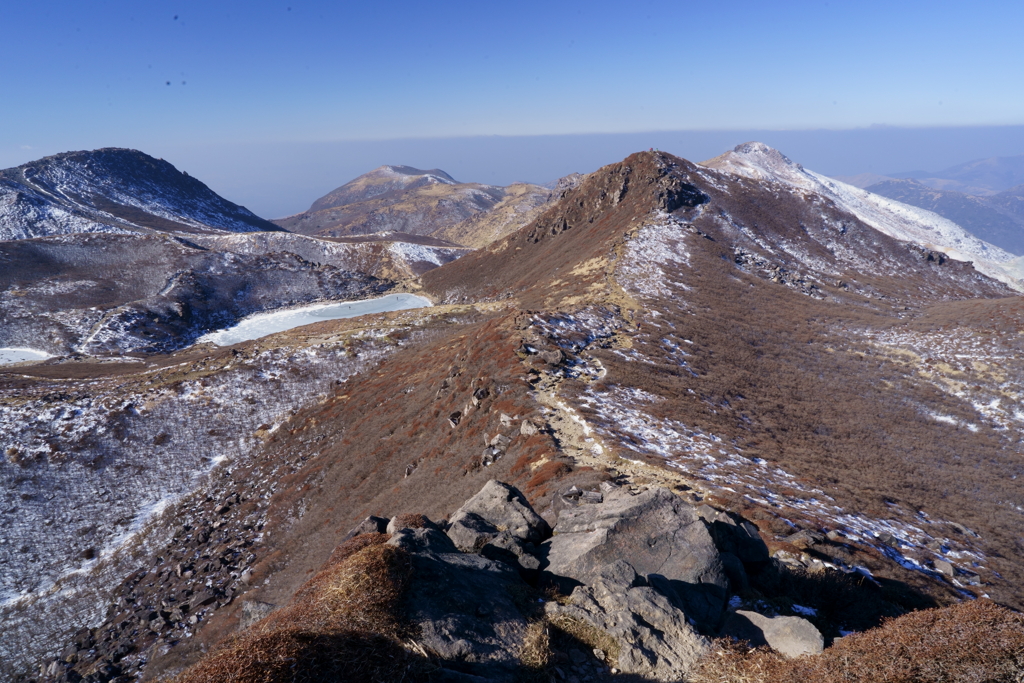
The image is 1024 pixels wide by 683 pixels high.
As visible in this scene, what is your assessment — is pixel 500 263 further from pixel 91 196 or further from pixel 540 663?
pixel 91 196

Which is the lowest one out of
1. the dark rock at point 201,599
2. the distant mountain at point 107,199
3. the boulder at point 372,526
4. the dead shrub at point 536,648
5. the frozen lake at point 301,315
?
the dark rock at point 201,599

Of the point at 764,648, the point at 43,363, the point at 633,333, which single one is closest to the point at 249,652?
the point at 764,648

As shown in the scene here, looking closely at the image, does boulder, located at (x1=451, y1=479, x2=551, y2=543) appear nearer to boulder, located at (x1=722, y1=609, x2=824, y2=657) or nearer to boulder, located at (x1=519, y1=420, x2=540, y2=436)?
boulder, located at (x1=722, y1=609, x2=824, y2=657)

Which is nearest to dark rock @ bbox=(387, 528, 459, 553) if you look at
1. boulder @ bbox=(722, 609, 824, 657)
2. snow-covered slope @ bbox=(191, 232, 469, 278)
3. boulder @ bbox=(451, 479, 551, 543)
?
boulder @ bbox=(451, 479, 551, 543)

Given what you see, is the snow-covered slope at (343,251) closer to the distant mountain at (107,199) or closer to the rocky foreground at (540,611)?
the distant mountain at (107,199)

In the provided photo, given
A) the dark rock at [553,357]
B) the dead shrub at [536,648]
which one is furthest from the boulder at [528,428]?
the dead shrub at [536,648]

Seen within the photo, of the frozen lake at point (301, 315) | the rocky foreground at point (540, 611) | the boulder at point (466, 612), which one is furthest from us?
the frozen lake at point (301, 315)

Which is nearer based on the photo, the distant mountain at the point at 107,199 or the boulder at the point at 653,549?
the boulder at the point at 653,549

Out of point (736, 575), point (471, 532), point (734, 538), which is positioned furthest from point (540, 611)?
point (734, 538)
